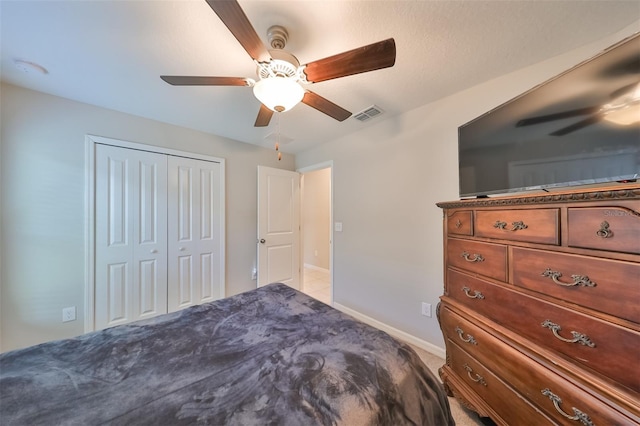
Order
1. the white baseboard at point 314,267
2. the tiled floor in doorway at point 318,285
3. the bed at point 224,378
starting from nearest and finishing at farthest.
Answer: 1. the bed at point 224,378
2. the tiled floor in doorway at point 318,285
3. the white baseboard at point 314,267

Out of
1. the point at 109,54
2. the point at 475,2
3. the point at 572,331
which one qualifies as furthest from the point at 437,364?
the point at 109,54

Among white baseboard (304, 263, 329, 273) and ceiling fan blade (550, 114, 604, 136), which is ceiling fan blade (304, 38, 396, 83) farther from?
white baseboard (304, 263, 329, 273)

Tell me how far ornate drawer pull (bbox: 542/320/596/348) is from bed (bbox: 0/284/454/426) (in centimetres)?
56

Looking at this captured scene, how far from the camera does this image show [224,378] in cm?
85

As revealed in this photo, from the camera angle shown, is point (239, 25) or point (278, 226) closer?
point (239, 25)

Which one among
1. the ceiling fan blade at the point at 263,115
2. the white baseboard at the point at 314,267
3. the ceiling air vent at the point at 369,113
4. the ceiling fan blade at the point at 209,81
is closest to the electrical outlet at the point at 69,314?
the ceiling fan blade at the point at 209,81

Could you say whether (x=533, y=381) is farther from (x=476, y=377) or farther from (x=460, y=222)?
(x=460, y=222)

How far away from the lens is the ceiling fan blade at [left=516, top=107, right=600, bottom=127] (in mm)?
1016

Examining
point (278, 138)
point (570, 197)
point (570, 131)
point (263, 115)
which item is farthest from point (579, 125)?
point (278, 138)

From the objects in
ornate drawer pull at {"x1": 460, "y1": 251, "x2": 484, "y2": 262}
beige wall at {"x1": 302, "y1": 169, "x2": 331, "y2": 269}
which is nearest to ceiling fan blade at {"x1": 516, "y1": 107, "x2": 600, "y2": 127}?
ornate drawer pull at {"x1": 460, "y1": 251, "x2": 484, "y2": 262}

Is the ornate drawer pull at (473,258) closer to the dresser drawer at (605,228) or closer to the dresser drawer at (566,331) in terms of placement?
the dresser drawer at (566,331)

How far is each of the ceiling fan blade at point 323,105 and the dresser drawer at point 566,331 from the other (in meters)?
1.45

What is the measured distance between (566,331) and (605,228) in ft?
1.47

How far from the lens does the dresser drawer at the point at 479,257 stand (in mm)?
1168
